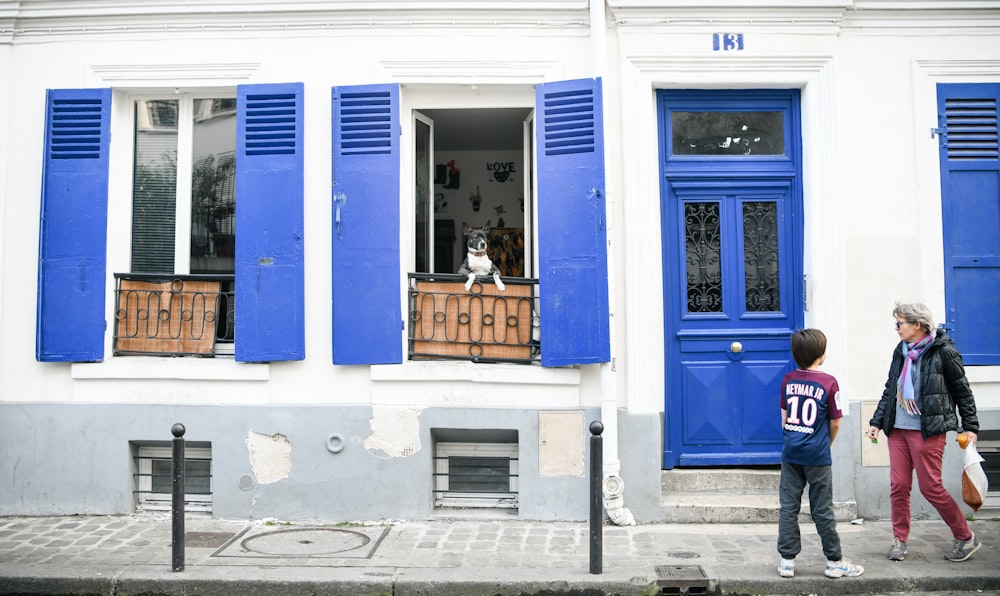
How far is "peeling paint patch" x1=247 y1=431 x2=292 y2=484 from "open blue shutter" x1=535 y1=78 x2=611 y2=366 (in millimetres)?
2234

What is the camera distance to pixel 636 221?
6.89m

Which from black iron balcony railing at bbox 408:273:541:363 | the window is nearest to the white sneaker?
black iron balcony railing at bbox 408:273:541:363

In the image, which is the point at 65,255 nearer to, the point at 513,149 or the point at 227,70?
the point at 227,70

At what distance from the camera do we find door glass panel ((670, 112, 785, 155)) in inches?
284

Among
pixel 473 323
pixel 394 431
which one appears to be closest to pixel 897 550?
pixel 473 323

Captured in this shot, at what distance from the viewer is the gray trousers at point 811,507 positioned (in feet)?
17.6

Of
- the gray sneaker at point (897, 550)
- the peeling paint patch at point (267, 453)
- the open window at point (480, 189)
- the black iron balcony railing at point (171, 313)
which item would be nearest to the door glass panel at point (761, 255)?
the gray sneaker at point (897, 550)

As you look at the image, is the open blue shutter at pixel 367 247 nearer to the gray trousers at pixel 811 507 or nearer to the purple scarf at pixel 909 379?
the gray trousers at pixel 811 507

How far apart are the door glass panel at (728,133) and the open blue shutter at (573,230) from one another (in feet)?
2.83

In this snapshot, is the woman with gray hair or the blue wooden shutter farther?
the blue wooden shutter

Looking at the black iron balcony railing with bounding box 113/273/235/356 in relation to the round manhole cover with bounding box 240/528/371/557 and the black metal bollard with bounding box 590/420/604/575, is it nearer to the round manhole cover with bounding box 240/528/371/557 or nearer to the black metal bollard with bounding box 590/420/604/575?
the round manhole cover with bounding box 240/528/371/557

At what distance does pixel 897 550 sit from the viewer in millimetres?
5855

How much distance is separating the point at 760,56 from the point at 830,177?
1131mm

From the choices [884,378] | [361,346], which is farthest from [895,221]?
[361,346]
